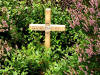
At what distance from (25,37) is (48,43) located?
1.77 feet

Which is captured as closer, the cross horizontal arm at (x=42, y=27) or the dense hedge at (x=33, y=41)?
the dense hedge at (x=33, y=41)

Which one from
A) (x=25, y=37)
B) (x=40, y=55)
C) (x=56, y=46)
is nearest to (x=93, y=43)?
(x=40, y=55)

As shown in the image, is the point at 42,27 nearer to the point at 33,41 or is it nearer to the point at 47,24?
the point at 47,24

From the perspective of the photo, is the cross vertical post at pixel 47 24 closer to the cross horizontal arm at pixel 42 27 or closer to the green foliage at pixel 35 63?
the cross horizontal arm at pixel 42 27

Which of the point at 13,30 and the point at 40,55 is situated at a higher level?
the point at 13,30

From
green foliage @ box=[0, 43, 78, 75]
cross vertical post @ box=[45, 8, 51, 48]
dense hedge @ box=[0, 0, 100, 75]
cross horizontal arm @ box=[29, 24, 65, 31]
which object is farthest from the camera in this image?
cross horizontal arm @ box=[29, 24, 65, 31]

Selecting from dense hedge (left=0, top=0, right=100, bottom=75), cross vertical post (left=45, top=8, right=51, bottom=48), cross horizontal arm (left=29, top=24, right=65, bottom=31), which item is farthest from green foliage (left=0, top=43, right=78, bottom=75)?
cross horizontal arm (left=29, top=24, right=65, bottom=31)

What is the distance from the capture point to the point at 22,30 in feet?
14.2

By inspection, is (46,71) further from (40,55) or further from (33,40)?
(33,40)

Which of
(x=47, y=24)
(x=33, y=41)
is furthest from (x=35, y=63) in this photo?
(x=47, y=24)

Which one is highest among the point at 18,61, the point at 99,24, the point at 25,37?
the point at 99,24

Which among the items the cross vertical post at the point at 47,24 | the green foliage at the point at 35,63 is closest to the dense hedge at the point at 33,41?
the green foliage at the point at 35,63

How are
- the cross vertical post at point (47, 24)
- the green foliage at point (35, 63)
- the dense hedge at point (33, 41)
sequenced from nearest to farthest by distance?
the green foliage at point (35, 63), the dense hedge at point (33, 41), the cross vertical post at point (47, 24)

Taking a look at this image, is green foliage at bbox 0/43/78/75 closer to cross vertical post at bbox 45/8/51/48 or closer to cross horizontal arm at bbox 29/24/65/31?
cross vertical post at bbox 45/8/51/48
